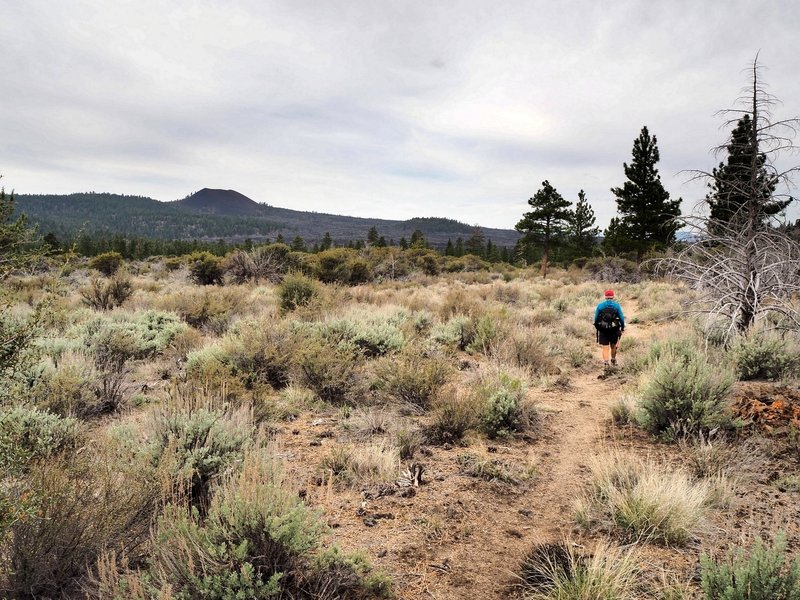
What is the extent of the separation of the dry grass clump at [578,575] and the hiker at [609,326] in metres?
6.71

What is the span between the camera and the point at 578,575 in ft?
8.84

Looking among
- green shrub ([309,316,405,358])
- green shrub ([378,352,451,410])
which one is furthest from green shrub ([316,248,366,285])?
green shrub ([378,352,451,410])

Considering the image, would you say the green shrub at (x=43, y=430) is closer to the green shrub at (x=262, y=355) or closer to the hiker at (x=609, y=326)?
the green shrub at (x=262, y=355)

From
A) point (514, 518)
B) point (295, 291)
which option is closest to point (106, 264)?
point (295, 291)

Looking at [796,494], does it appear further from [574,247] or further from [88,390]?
[574,247]

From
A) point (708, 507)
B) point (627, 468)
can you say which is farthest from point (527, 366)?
point (708, 507)

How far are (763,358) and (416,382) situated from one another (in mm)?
5390

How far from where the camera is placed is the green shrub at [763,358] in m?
6.49

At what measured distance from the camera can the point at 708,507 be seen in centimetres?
339

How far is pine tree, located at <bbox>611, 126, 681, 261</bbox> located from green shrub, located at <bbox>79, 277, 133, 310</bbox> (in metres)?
32.6

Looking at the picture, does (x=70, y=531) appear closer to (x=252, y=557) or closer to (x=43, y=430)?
(x=252, y=557)

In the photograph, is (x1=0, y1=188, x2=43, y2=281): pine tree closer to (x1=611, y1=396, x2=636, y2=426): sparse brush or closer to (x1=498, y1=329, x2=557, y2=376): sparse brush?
(x1=611, y1=396, x2=636, y2=426): sparse brush

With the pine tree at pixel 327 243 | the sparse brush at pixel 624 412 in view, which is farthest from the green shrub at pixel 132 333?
the pine tree at pixel 327 243

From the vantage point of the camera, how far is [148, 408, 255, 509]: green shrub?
3.58 m
